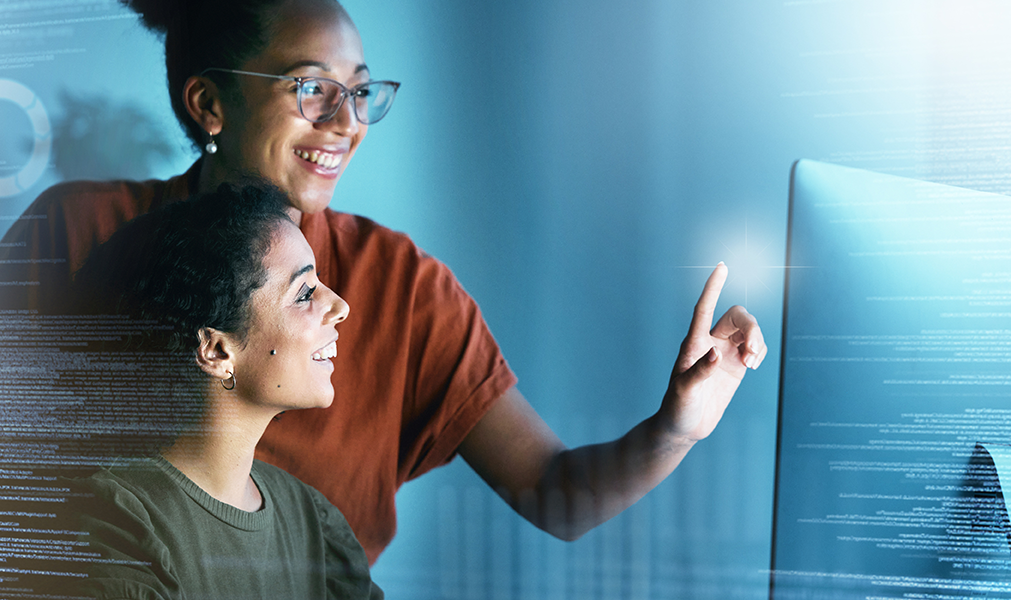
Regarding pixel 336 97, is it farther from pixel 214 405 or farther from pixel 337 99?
pixel 214 405

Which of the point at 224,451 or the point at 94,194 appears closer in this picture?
the point at 224,451

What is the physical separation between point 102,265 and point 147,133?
0.23 meters

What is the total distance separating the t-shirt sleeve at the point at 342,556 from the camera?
0.93 meters

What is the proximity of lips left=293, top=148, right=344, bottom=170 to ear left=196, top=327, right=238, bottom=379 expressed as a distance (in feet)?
0.93

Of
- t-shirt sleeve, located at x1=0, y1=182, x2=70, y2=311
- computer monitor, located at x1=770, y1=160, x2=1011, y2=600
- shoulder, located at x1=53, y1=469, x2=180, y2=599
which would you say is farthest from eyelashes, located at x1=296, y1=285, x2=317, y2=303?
computer monitor, located at x1=770, y1=160, x2=1011, y2=600

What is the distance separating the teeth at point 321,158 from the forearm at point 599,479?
54cm

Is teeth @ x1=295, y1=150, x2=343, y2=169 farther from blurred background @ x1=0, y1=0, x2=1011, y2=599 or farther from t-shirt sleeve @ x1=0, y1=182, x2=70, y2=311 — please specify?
t-shirt sleeve @ x1=0, y1=182, x2=70, y2=311

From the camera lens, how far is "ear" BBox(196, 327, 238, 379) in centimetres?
87

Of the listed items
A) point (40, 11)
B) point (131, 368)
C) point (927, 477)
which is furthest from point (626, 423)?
point (40, 11)

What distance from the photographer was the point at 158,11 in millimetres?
1002

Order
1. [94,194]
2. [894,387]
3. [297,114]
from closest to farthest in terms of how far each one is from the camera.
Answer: [894,387]
[297,114]
[94,194]

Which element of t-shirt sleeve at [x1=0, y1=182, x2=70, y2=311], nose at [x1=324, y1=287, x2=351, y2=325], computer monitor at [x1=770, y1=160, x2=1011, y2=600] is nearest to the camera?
computer monitor at [x1=770, y1=160, x2=1011, y2=600]

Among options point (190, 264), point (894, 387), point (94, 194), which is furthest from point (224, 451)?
point (894, 387)

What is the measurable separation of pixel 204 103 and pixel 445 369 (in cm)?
56
